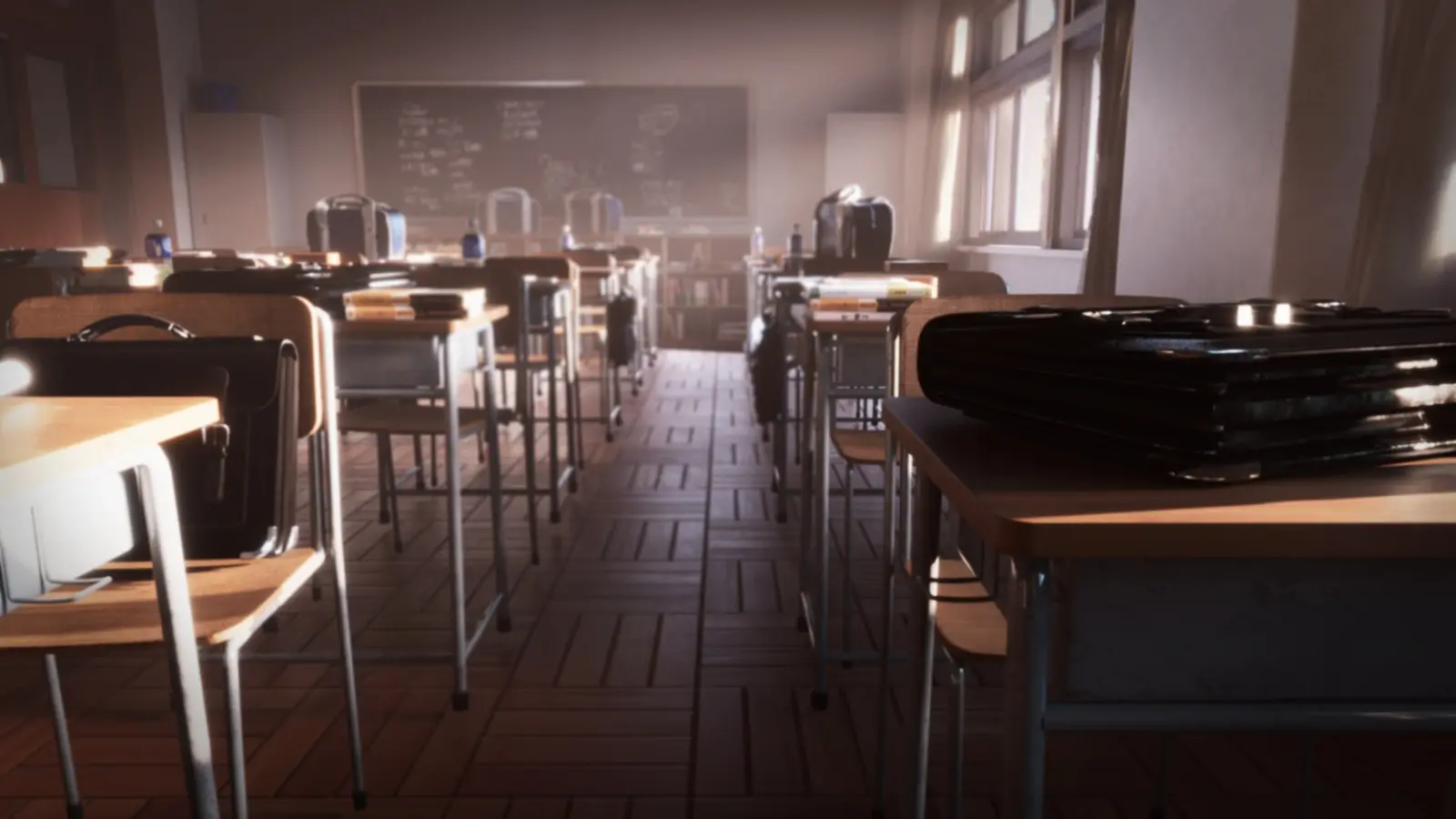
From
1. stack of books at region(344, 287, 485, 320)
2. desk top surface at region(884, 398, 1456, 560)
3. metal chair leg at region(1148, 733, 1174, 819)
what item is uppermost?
stack of books at region(344, 287, 485, 320)

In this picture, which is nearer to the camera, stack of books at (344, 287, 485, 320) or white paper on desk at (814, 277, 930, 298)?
stack of books at (344, 287, 485, 320)

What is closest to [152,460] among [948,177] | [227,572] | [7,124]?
[227,572]

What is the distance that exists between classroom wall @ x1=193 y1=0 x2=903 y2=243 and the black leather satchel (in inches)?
304

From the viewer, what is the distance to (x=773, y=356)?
131 inches

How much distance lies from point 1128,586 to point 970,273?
76.0 inches

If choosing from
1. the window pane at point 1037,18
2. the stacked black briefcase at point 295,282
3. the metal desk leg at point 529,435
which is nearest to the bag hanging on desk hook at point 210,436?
the stacked black briefcase at point 295,282

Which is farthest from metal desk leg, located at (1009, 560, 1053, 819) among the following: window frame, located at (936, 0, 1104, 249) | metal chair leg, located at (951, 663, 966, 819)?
window frame, located at (936, 0, 1104, 249)

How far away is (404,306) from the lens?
80.2 inches

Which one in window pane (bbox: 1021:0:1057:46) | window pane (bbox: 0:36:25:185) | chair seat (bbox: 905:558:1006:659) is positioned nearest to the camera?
chair seat (bbox: 905:558:1006:659)

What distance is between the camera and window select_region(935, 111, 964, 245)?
689cm

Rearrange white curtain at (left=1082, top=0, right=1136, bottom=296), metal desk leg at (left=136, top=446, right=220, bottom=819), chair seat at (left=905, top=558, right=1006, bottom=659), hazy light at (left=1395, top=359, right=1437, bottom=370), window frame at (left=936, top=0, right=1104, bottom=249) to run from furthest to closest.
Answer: window frame at (left=936, top=0, right=1104, bottom=249), white curtain at (left=1082, top=0, right=1136, bottom=296), chair seat at (left=905, top=558, right=1006, bottom=659), metal desk leg at (left=136, top=446, right=220, bottom=819), hazy light at (left=1395, top=359, right=1437, bottom=370)

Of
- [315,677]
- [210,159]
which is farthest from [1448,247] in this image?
[210,159]

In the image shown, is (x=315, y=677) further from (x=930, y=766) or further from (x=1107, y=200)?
(x=1107, y=200)

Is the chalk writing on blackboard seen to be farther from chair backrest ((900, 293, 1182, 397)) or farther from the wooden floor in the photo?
chair backrest ((900, 293, 1182, 397))
